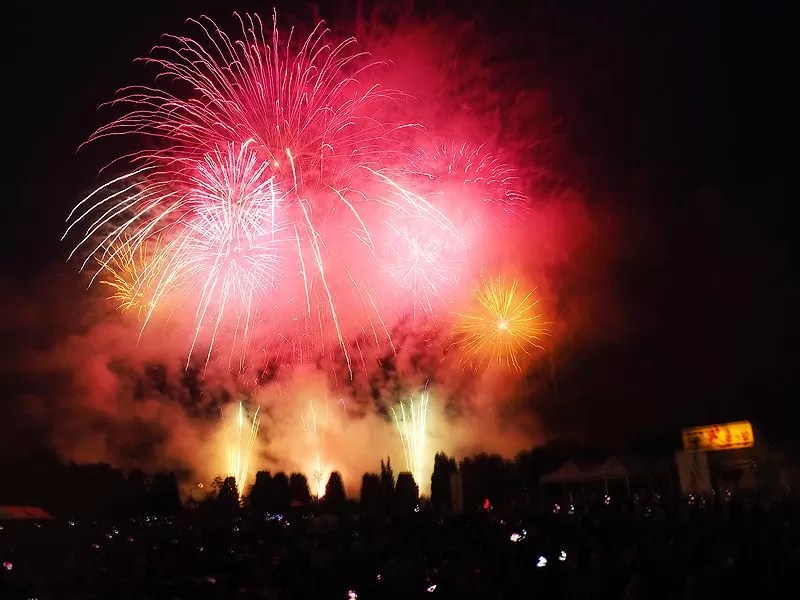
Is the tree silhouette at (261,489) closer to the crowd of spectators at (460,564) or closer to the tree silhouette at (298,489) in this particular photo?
the tree silhouette at (298,489)

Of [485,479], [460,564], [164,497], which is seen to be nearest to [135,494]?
[164,497]

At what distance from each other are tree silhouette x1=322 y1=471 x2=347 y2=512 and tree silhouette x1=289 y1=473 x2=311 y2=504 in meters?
3.24

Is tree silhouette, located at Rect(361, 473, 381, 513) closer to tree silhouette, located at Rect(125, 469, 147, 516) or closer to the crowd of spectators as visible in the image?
tree silhouette, located at Rect(125, 469, 147, 516)

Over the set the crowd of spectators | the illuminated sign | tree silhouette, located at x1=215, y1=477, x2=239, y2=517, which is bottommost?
the crowd of spectators

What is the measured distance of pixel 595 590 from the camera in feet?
18.4

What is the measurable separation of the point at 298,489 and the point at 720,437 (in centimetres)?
3593

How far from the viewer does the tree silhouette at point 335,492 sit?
5537 centimetres

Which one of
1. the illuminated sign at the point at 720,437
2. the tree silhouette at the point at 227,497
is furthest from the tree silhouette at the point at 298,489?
the illuminated sign at the point at 720,437

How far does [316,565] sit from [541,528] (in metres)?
4.28

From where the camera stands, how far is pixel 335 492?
189 ft

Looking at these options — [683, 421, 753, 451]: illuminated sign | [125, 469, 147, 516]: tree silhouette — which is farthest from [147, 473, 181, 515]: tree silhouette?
[683, 421, 753, 451]: illuminated sign

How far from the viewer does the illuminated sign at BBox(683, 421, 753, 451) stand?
35.3 metres

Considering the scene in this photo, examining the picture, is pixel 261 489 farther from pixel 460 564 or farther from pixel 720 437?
pixel 460 564

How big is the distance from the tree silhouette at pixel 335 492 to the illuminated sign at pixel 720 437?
26.8 m
